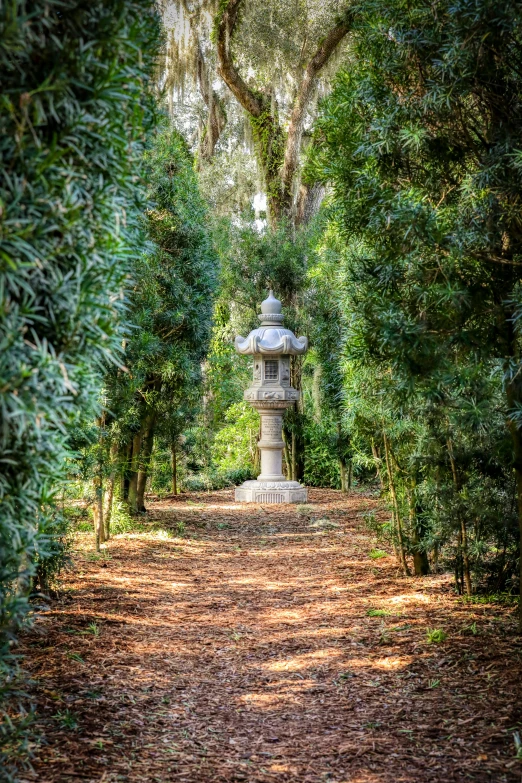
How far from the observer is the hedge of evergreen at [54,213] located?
2139mm

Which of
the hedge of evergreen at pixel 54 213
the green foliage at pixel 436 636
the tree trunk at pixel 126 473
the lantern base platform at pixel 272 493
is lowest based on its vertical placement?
the green foliage at pixel 436 636

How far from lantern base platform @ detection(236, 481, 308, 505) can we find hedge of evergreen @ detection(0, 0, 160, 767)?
10.5 m

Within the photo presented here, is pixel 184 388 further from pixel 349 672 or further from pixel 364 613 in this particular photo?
pixel 349 672

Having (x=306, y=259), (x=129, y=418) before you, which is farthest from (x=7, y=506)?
(x=306, y=259)

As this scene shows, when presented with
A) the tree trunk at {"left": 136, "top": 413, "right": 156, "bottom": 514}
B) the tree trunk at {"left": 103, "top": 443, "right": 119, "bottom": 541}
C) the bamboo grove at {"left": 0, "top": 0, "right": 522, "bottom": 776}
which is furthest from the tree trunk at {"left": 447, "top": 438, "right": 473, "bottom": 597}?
the tree trunk at {"left": 136, "top": 413, "right": 156, "bottom": 514}

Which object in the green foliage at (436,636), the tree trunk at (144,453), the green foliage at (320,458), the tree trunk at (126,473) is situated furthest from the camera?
the green foliage at (320,458)

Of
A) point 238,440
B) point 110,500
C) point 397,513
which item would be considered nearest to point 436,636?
point 397,513

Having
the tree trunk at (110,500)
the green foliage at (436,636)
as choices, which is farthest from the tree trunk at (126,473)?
the green foliage at (436,636)

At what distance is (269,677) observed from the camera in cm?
442

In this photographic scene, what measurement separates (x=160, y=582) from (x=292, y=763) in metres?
3.70

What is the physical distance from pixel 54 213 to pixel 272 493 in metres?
11.0

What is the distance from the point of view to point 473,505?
5.30 meters

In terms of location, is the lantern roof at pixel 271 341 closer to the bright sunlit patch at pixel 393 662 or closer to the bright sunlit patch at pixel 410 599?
the bright sunlit patch at pixel 410 599

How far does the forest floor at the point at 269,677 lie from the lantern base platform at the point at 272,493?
17.6 ft
